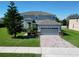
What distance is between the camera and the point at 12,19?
2397 centimetres

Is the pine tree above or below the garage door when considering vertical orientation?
above

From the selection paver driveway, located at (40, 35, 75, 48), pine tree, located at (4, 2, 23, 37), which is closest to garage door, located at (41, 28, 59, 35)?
pine tree, located at (4, 2, 23, 37)

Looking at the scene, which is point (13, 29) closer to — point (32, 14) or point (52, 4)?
point (52, 4)

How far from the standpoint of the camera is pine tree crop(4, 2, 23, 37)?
935 inches

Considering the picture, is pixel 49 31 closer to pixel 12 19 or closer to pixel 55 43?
pixel 12 19

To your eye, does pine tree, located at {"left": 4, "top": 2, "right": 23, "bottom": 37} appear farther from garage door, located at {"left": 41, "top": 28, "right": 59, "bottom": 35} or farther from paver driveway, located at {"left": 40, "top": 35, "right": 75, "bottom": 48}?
garage door, located at {"left": 41, "top": 28, "right": 59, "bottom": 35}

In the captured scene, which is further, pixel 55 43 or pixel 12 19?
pixel 12 19

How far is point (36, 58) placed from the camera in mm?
11594

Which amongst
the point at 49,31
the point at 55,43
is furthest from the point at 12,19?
the point at 49,31

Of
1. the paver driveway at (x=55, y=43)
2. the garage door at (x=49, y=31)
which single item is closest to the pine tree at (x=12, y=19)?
the paver driveway at (x=55, y=43)

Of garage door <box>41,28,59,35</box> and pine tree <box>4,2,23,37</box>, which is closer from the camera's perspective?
pine tree <box>4,2,23,37</box>

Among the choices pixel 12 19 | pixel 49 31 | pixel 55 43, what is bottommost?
pixel 55 43

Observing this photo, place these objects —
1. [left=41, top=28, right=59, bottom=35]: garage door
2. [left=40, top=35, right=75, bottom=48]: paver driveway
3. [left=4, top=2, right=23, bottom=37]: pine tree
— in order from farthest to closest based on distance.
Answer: [left=41, top=28, right=59, bottom=35]: garage door < [left=4, top=2, right=23, bottom=37]: pine tree < [left=40, top=35, right=75, bottom=48]: paver driveway

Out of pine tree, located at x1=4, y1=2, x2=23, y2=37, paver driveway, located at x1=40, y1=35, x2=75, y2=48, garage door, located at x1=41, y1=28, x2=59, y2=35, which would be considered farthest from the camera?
garage door, located at x1=41, y1=28, x2=59, y2=35
